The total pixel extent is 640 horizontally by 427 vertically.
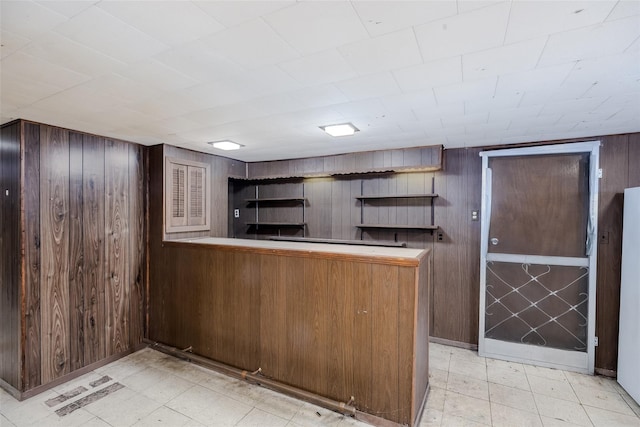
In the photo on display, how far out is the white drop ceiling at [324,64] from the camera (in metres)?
1.23

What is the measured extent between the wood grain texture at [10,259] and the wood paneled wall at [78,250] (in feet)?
0.23

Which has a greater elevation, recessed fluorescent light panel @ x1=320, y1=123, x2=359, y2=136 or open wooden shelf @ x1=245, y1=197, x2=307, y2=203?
recessed fluorescent light panel @ x1=320, y1=123, x2=359, y2=136

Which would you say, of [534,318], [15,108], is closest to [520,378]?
[534,318]

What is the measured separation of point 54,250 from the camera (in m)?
2.92

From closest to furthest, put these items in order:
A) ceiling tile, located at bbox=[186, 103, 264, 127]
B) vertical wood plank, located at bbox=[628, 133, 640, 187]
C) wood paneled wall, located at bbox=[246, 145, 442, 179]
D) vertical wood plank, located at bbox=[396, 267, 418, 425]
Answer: vertical wood plank, located at bbox=[396, 267, 418, 425] → ceiling tile, located at bbox=[186, 103, 264, 127] → vertical wood plank, located at bbox=[628, 133, 640, 187] → wood paneled wall, located at bbox=[246, 145, 442, 179]

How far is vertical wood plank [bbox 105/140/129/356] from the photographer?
340cm

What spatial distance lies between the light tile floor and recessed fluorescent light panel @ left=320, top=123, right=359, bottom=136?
256cm

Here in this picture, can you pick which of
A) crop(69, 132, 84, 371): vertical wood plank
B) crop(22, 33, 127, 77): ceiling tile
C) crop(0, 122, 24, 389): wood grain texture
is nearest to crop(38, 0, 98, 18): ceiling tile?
crop(22, 33, 127, 77): ceiling tile

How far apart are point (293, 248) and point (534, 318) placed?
9.68 ft

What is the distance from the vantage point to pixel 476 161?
3.70 m

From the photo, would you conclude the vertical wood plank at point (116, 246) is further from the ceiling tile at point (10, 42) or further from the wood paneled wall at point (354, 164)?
the ceiling tile at point (10, 42)

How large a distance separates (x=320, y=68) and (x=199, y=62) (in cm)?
68

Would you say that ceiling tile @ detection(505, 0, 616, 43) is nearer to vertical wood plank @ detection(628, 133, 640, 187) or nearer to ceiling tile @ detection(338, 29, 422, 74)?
ceiling tile @ detection(338, 29, 422, 74)

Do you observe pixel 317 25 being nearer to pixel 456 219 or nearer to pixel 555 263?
pixel 456 219
